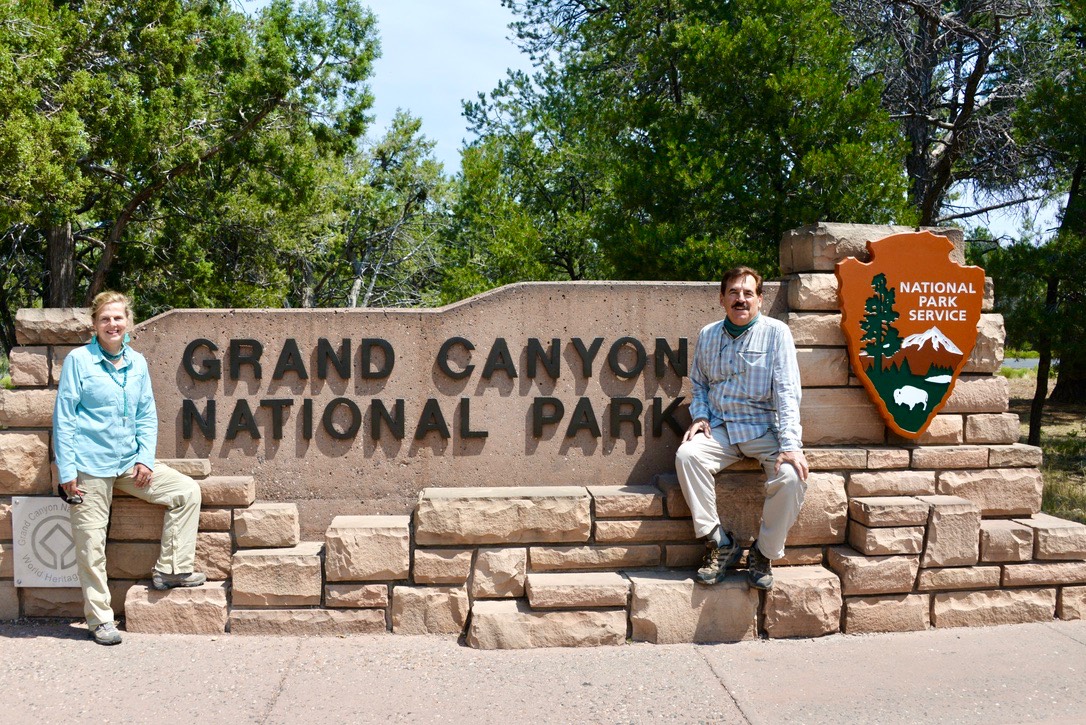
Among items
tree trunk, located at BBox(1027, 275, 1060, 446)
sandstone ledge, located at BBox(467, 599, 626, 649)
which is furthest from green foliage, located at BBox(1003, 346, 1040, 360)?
sandstone ledge, located at BBox(467, 599, 626, 649)

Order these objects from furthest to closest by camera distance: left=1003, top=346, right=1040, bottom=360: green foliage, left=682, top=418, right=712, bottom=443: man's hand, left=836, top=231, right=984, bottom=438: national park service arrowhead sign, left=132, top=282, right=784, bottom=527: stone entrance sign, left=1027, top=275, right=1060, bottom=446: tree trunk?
left=1003, top=346, right=1040, bottom=360: green foliage
left=1027, top=275, right=1060, bottom=446: tree trunk
left=836, top=231, right=984, bottom=438: national park service arrowhead sign
left=132, top=282, right=784, bottom=527: stone entrance sign
left=682, top=418, right=712, bottom=443: man's hand

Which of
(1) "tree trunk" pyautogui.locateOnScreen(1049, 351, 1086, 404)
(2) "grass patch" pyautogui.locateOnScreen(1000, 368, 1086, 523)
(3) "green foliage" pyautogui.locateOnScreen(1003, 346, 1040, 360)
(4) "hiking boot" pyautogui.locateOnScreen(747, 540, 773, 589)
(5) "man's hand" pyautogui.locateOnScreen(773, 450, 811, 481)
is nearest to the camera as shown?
(5) "man's hand" pyautogui.locateOnScreen(773, 450, 811, 481)

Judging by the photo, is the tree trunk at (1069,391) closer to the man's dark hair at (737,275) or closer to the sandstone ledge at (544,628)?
the man's dark hair at (737,275)

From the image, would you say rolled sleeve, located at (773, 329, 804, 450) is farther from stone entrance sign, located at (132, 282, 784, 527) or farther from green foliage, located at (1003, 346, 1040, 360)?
green foliage, located at (1003, 346, 1040, 360)

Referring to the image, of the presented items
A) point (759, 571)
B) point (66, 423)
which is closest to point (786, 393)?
point (759, 571)

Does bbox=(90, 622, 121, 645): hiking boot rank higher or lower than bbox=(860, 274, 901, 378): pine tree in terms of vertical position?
lower

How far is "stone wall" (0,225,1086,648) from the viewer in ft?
16.0

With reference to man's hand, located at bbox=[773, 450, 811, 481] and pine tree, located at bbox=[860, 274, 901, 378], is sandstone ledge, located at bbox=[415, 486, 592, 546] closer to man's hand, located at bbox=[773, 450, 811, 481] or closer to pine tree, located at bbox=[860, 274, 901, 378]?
man's hand, located at bbox=[773, 450, 811, 481]

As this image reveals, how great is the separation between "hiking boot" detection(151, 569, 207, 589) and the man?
2751 millimetres

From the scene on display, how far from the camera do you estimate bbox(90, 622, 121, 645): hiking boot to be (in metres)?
4.66

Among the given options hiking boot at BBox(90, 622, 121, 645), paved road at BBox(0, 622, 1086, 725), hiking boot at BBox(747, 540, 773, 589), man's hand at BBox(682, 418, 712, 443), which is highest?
man's hand at BBox(682, 418, 712, 443)

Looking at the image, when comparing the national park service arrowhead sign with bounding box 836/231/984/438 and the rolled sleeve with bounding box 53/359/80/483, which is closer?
the rolled sleeve with bounding box 53/359/80/483

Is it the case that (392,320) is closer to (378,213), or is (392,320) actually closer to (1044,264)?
(1044,264)

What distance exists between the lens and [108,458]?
187 inches
